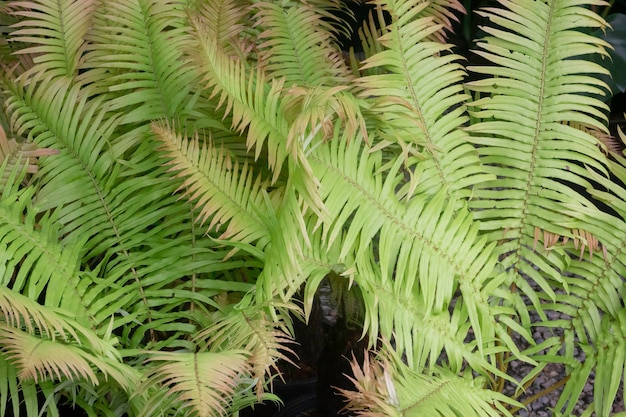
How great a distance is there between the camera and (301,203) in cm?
146

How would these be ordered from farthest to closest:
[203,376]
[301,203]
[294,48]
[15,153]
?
[294,48] → [15,153] → [301,203] → [203,376]

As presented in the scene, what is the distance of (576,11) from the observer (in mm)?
1563

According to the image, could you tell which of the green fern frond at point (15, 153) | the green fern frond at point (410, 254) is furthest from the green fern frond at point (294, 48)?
the green fern frond at point (15, 153)

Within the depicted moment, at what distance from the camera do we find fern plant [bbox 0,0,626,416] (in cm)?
142

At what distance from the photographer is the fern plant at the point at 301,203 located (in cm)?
142

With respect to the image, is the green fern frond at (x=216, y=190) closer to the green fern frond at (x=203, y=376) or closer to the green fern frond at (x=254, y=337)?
the green fern frond at (x=254, y=337)

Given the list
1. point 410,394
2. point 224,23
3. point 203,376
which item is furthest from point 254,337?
point 224,23

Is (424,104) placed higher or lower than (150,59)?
lower

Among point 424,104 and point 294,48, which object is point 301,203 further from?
point 294,48

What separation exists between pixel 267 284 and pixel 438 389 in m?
0.43

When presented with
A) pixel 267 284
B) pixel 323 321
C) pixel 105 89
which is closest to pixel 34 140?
pixel 105 89

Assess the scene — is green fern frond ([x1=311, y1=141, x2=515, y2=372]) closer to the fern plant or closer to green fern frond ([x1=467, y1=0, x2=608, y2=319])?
the fern plant

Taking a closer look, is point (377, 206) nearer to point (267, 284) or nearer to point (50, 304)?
point (267, 284)

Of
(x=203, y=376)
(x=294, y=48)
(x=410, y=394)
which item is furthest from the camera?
(x=294, y=48)
